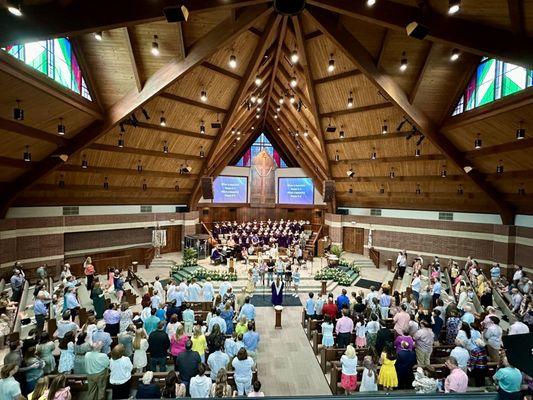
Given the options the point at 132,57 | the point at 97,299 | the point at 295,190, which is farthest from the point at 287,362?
the point at 295,190

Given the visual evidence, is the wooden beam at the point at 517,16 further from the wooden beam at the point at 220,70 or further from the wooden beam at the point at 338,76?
the wooden beam at the point at 220,70

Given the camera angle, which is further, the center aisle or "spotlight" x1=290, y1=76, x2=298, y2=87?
"spotlight" x1=290, y1=76, x2=298, y2=87

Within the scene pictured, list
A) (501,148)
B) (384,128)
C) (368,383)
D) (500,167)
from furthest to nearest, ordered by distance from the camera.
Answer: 1. (384,128)
2. (500,167)
3. (501,148)
4. (368,383)

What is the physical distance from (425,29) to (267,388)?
887cm

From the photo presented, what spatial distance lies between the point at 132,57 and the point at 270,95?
36.0 feet

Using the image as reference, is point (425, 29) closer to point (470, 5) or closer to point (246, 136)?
point (470, 5)

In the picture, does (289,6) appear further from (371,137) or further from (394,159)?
(394,159)

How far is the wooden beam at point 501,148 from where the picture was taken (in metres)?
10.2

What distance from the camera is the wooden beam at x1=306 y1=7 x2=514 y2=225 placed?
9.71 m

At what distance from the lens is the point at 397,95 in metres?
11.1

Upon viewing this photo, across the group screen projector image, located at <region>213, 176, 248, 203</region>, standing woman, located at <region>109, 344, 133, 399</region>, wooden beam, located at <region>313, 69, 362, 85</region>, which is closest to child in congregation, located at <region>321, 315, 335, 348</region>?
standing woman, located at <region>109, 344, 133, 399</region>

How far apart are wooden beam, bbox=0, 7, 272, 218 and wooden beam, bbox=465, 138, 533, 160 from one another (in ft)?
29.3

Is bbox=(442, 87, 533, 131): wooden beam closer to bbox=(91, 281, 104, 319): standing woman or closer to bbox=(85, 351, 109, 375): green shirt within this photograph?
bbox=(85, 351, 109, 375): green shirt

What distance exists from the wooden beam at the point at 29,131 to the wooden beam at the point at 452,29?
28.3 feet
